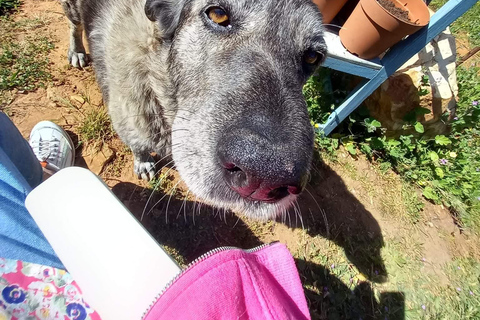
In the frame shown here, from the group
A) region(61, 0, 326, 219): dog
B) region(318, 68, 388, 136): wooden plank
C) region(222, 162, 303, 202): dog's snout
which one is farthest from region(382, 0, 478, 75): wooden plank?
region(222, 162, 303, 202): dog's snout

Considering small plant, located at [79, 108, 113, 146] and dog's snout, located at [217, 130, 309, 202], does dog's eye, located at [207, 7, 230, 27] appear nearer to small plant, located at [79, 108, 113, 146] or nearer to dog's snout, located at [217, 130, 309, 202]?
dog's snout, located at [217, 130, 309, 202]

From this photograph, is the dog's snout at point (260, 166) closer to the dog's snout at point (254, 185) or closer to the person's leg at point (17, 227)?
the dog's snout at point (254, 185)

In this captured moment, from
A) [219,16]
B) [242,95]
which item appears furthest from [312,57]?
[242,95]

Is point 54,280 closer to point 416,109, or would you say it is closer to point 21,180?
point 21,180

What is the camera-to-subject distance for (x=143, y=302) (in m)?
1.21

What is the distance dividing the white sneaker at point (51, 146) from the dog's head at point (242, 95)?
1.81 m

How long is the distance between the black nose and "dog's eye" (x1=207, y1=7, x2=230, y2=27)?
92 cm

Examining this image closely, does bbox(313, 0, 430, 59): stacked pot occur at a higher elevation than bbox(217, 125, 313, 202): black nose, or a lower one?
Result: higher

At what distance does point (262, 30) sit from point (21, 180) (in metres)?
1.83

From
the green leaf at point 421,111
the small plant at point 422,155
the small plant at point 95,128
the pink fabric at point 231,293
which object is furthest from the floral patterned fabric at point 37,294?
the green leaf at point 421,111

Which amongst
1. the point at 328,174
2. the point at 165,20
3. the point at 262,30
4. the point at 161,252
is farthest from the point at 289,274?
the point at 328,174

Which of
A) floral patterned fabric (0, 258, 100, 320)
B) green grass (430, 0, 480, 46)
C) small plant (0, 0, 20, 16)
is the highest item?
green grass (430, 0, 480, 46)

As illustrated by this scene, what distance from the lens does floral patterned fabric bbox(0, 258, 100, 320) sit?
1.62 m

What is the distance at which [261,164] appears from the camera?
4.74 feet
